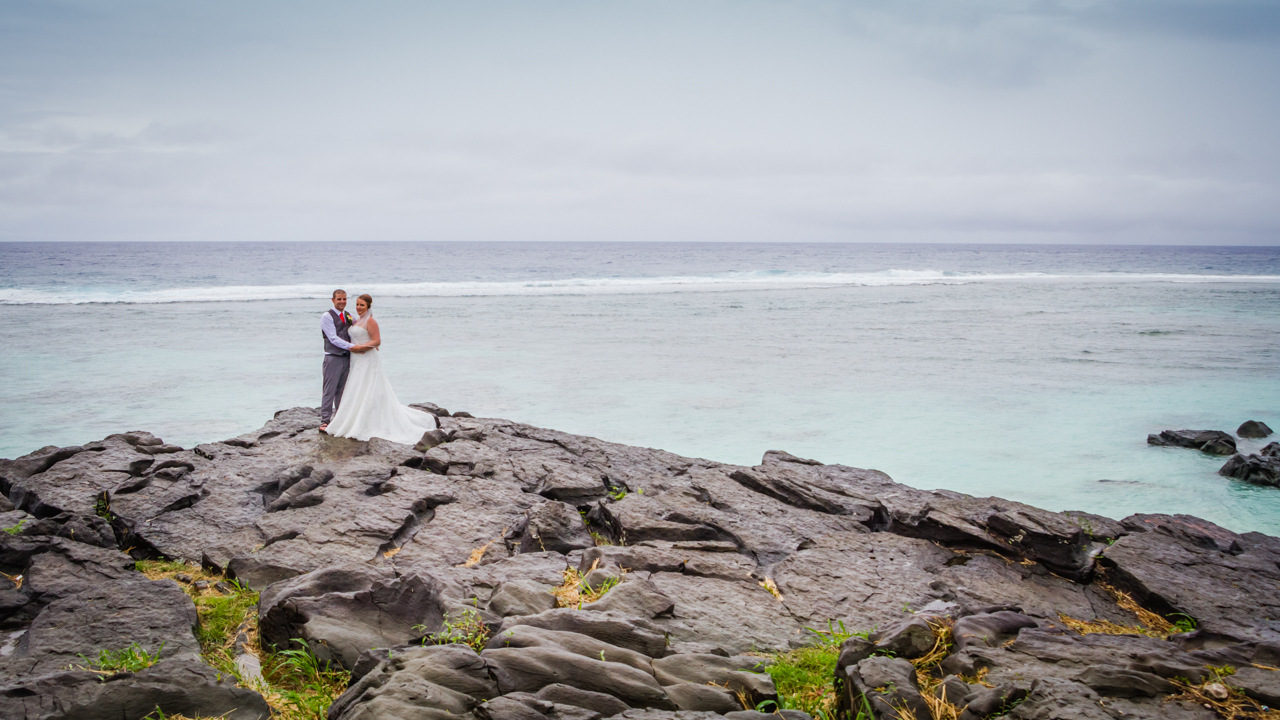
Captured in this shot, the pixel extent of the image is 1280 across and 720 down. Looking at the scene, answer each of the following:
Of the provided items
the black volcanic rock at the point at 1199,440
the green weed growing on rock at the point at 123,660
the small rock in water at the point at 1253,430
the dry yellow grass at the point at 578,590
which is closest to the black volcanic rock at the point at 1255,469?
the black volcanic rock at the point at 1199,440

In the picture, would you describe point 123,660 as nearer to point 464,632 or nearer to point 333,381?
point 464,632

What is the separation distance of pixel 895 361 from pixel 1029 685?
729 inches

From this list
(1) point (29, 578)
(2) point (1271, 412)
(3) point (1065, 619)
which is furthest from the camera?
(2) point (1271, 412)

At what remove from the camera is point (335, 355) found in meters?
11.0

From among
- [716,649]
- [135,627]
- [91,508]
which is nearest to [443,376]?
[91,508]

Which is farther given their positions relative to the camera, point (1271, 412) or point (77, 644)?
point (1271, 412)

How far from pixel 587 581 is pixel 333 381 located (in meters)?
7.26

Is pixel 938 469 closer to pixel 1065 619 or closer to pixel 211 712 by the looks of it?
pixel 1065 619

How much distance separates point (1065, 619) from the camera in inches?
223

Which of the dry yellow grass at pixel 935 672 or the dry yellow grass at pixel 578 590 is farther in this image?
the dry yellow grass at pixel 578 590

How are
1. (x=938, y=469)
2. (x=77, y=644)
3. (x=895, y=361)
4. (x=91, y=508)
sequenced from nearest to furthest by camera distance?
1. (x=77, y=644)
2. (x=91, y=508)
3. (x=938, y=469)
4. (x=895, y=361)

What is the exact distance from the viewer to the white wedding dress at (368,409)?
10.3 metres

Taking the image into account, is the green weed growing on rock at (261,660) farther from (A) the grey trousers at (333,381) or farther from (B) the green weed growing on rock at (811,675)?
(A) the grey trousers at (333,381)

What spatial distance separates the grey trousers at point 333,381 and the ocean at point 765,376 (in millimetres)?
3339
